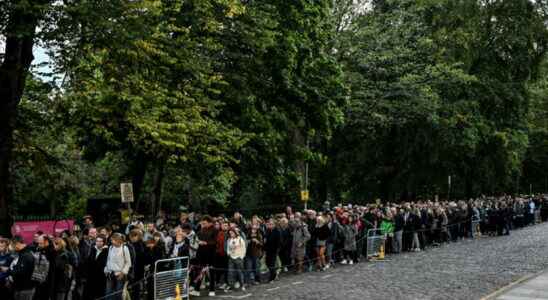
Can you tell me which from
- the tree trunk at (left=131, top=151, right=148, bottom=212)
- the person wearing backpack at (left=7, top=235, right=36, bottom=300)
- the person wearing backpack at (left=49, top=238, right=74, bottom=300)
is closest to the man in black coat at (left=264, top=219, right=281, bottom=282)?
the tree trunk at (left=131, top=151, right=148, bottom=212)

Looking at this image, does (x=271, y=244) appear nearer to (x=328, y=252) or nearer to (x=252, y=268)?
(x=252, y=268)

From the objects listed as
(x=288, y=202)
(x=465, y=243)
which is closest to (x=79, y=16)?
(x=465, y=243)

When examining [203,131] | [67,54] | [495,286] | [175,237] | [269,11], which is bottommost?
[495,286]

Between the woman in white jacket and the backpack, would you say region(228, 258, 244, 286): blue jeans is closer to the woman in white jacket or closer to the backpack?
the woman in white jacket

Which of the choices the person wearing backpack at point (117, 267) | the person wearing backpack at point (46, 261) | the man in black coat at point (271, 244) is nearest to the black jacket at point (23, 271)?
the person wearing backpack at point (46, 261)

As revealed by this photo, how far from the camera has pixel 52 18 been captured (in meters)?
18.8

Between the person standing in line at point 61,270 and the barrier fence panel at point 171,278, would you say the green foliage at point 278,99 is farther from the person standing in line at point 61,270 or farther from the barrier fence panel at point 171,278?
the person standing in line at point 61,270

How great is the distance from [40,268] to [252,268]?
298 inches

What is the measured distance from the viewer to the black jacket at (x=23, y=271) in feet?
45.6

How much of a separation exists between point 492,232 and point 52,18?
1152 inches

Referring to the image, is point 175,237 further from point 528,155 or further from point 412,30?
point 528,155

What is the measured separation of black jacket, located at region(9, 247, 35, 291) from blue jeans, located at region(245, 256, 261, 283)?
7.60 m

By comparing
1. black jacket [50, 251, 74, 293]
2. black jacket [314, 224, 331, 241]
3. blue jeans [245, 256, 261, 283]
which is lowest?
blue jeans [245, 256, 261, 283]

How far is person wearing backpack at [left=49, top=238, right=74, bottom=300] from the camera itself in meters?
14.9
